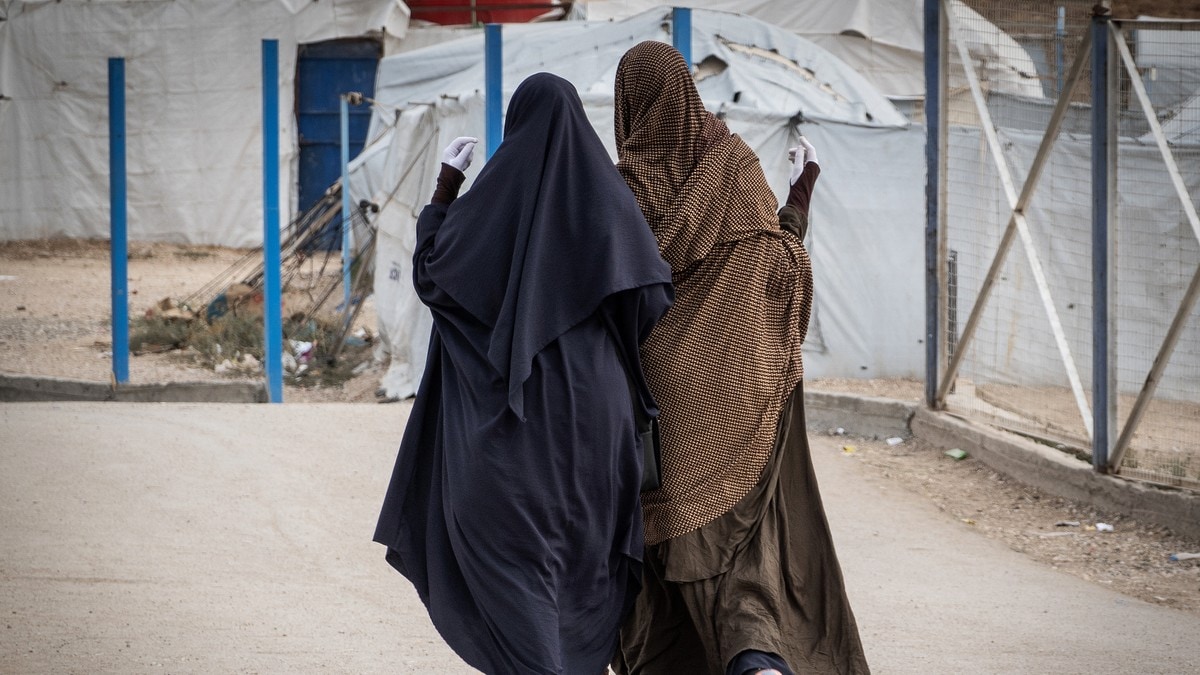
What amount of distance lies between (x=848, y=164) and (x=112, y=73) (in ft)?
15.8

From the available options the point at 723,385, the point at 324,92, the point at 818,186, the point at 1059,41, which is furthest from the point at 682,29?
the point at 324,92

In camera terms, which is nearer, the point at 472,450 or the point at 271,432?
the point at 472,450

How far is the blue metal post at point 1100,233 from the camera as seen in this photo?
17.5ft

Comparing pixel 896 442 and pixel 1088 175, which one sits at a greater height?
pixel 1088 175

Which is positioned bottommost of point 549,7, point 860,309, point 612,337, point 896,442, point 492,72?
point 896,442

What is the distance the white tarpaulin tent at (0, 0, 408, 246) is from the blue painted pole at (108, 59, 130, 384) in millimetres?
8168

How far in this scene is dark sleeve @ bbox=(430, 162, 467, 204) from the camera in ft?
8.45

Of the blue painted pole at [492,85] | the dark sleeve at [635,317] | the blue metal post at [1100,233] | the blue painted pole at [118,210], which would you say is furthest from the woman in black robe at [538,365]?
the blue painted pole at [118,210]

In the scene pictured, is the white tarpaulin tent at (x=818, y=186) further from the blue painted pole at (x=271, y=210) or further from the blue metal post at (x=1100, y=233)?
the blue metal post at (x=1100, y=233)

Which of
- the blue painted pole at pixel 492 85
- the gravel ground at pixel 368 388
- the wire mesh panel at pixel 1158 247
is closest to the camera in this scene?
the gravel ground at pixel 368 388

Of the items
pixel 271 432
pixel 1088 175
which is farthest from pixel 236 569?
pixel 1088 175

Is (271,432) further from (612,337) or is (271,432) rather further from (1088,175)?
(1088,175)

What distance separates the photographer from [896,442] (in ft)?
23.1

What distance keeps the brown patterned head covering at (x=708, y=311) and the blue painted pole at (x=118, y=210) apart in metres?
5.40
